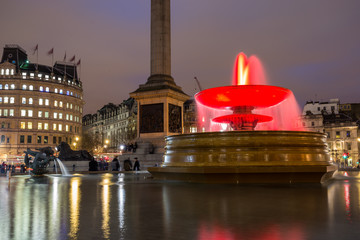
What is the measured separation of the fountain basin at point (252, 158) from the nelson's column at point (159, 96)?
41.9 feet

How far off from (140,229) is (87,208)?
1.67 metres

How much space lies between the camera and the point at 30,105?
8850cm

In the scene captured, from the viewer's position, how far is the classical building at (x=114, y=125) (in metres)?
89.6

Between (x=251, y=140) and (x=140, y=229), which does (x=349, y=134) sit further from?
(x=140, y=229)

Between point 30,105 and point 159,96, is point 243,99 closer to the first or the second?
point 159,96

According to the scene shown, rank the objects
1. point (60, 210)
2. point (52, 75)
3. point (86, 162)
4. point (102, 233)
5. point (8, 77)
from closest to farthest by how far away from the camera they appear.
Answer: point (102, 233) < point (60, 210) < point (86, 162) < point (8, 77) < point (52, 75)

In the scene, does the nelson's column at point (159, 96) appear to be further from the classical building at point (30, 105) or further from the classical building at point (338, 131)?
the classical building at point (30, 105)

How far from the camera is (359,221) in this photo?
148 inches

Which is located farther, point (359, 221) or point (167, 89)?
point (167, 89)

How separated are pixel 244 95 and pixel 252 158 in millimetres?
3856

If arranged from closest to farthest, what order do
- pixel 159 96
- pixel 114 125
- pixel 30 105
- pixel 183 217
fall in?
pixel 183 217 < pixel 159 96 < pixel 30 105 < pixel 114 125

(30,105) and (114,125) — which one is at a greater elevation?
(30,105)

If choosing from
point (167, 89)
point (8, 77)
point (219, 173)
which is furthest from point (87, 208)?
point (8, 77)

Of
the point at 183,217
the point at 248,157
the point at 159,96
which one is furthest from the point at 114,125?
the point at 183,217
